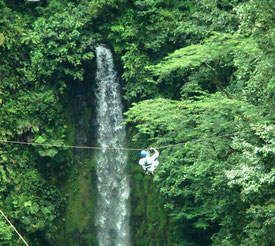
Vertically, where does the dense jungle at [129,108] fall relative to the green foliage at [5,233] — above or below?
above

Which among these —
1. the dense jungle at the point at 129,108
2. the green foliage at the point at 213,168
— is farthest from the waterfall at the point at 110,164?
the green foliage at the point at 213,168

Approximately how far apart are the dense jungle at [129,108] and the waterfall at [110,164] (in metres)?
0.24

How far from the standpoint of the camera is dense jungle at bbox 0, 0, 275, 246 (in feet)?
62.5

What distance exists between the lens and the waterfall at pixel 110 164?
24234 mm

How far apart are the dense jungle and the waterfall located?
0.80 ft

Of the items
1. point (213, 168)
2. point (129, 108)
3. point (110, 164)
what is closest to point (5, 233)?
point (129, 108)

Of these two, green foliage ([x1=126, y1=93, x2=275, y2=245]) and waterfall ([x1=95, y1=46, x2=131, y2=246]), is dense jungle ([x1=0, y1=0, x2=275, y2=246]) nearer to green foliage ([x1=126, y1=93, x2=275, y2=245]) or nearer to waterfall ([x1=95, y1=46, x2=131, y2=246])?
green foliage ([x1=126, y1=93, x2=275, y2=245])

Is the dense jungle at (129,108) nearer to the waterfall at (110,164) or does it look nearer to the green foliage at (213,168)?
the green foliage at (213,168)

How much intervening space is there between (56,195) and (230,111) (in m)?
7.93

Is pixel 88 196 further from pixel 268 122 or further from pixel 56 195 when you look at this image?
pixel 268 122

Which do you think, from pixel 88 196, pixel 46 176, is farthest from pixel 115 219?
pixel 46 176

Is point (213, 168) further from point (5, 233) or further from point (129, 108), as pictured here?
point (5, 233)

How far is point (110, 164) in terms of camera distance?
2473cm

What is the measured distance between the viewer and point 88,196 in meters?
24.2
